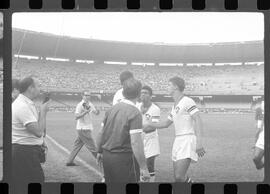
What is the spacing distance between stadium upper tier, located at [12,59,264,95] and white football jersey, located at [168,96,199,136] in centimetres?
25

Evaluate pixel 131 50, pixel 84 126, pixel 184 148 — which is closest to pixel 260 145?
pixel 184 148

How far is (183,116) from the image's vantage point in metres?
5.77

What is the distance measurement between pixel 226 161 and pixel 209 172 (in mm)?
356

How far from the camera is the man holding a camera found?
6156 millimetres

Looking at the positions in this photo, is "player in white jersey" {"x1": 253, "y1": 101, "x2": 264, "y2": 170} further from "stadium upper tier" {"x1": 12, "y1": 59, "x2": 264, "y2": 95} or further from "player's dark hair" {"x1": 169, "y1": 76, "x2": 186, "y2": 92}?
"player's dark hair" {"x1": 169, "y1": 76, "x2": 186, "y2": 92}

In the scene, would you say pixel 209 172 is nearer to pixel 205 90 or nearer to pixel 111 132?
pixel 205 90

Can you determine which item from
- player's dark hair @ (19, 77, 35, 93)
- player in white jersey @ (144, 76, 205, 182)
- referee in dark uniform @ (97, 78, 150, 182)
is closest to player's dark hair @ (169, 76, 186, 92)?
player in white jersey @ (144, 76, 205, 182)

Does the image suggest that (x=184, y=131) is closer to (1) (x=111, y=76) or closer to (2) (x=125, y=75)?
(2) (x=125, y=75)

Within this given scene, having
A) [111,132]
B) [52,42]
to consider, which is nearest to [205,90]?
[111,132]

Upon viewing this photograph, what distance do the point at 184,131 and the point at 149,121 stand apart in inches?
23.0

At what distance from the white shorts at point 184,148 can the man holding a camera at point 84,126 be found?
51.5 inches

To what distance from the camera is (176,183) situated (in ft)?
19.2

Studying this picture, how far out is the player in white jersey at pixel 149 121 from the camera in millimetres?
5961

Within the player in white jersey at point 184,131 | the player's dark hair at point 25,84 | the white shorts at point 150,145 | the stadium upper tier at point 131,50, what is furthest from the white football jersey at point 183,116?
the player's dark hair at point 25,84
